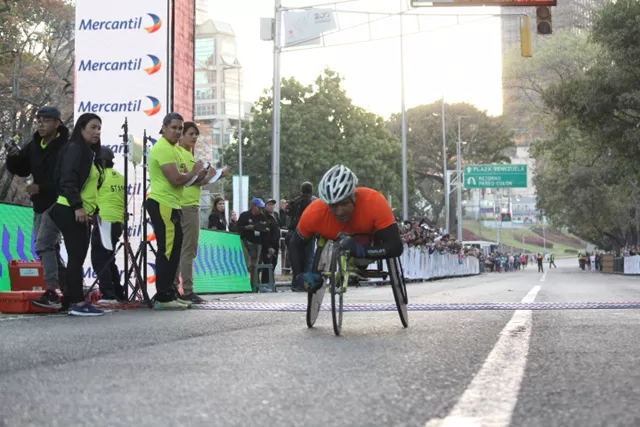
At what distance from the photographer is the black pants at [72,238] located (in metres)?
8.81

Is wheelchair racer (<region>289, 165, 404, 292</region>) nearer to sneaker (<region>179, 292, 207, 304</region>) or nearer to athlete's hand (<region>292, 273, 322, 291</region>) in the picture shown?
athlete's hand (<region>292, 273, 322, 291</region>)

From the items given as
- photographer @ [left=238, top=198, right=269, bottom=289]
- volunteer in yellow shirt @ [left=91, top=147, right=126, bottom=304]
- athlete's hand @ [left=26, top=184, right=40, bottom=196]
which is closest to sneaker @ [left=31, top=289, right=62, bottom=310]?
athlete's hand @ [left=26, top=184, right=40, bottom=196]

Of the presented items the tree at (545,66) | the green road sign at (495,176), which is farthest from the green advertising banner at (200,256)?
the green road sign at (495,176)

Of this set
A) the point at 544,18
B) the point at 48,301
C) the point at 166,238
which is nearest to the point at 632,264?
the point at 544,18

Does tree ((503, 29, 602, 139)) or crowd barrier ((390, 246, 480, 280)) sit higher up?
tree ((503, 29, 602, 139))

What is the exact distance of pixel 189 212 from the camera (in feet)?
34.9

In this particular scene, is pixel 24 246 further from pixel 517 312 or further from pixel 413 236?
pixel 413 236

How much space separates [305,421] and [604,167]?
2088 inches

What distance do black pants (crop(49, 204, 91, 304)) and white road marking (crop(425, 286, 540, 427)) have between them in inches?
162

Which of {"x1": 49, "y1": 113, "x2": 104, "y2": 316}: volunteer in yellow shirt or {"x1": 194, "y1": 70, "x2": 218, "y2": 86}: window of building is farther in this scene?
{"x1": 194, "y1": 70, "x2": 218, "y2": 86}: window of building

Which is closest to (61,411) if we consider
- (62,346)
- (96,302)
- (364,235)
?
(62,346)

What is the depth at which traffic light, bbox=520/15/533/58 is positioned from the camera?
21.5 meters

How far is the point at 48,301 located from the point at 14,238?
2479 mm

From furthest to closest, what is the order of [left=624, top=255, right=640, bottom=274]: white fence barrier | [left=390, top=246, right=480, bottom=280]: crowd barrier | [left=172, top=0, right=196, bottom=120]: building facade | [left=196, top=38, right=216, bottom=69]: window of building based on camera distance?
[left=196, top=38, right=216, bottom=69]: window of building < [left=624, top=255, right=640, bottom=274]: white fence barrier < [left=390, top=246, right=480, bottom=280]: crowd barrier < [left=172, top=0, right=196, bottom=120]: building facade
